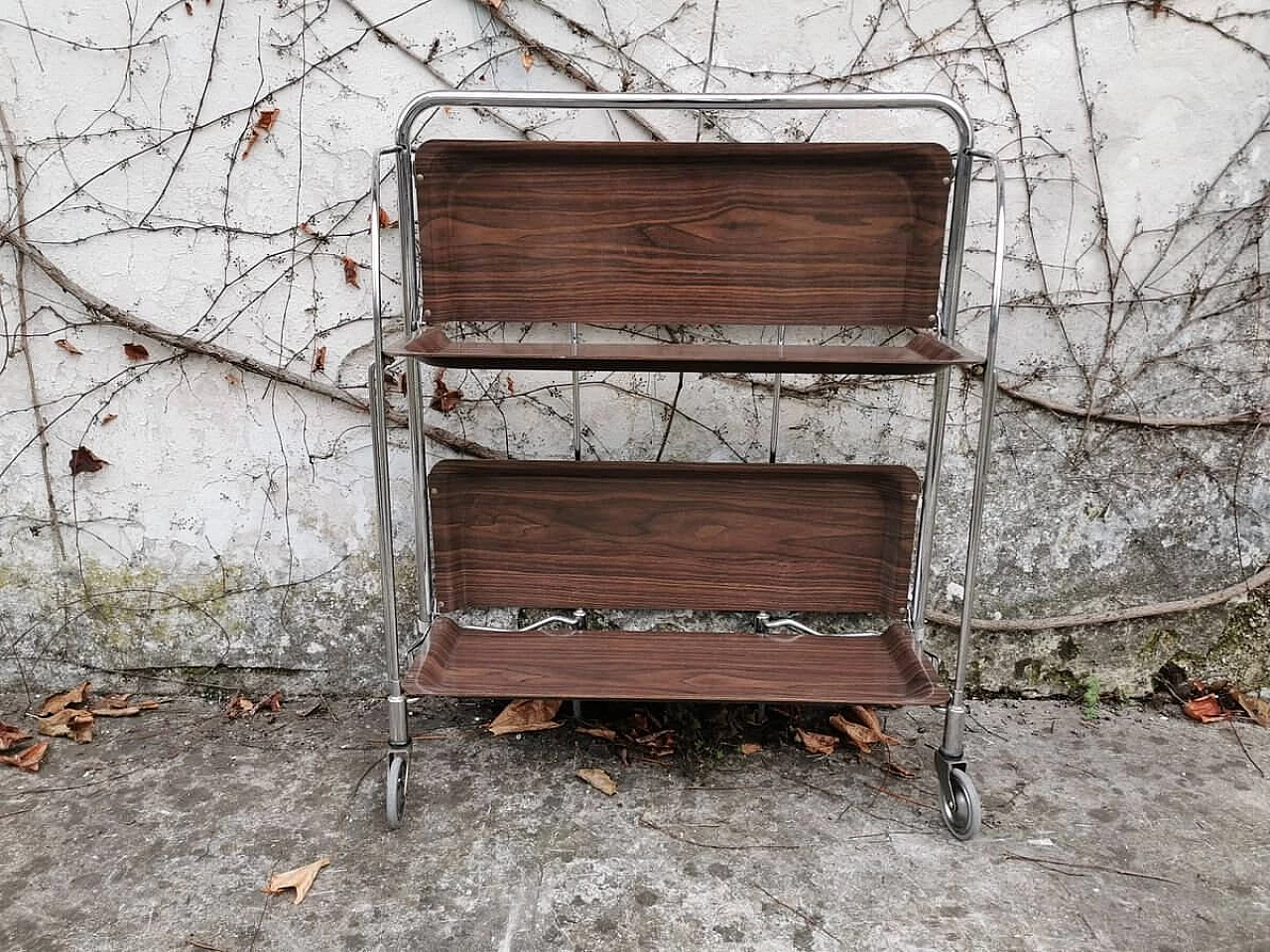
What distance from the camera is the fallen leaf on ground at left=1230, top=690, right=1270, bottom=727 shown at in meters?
2.41

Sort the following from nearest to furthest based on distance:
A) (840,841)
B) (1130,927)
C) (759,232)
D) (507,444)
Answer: (1130,927) → (840,841) → (759,232) → (507,444)

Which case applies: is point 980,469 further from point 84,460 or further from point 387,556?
point 84,460

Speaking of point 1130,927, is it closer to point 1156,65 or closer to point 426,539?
point 426,539

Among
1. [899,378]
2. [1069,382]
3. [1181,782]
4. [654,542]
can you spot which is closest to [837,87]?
[899,378]

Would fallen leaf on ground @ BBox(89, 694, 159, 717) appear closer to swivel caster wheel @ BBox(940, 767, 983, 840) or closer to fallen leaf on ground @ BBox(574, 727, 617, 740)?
fallen leaf on ground @ BBox(574, 727, 617, 740)

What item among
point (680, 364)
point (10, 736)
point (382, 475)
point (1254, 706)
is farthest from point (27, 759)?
point (1254, 706)

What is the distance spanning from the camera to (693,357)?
1.82 metres

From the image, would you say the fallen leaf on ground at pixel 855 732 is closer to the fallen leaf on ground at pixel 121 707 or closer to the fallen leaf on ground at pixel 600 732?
the fallen leaf on ground at pixel 600 732

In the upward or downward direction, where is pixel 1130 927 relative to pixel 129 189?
downward

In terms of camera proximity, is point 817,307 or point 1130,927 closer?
point 1130,927

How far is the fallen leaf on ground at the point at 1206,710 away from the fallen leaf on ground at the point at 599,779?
62.6 inches

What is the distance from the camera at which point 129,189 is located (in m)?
2.21

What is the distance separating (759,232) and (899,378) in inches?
22.6

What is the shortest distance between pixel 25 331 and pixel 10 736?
40.7 inches
